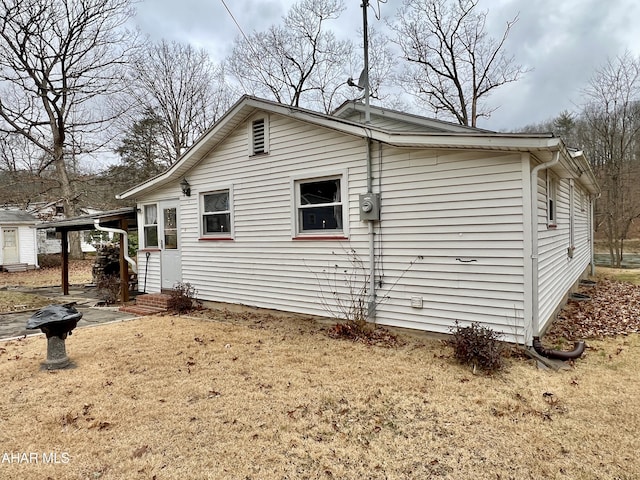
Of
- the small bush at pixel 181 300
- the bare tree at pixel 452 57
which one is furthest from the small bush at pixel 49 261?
the bare tree at pixel 452 57

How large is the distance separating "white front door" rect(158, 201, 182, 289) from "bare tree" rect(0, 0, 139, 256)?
45.8ft

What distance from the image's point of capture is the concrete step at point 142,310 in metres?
8.34

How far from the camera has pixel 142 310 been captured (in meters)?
8.55

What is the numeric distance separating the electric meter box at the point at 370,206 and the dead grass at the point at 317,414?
6.52 ft

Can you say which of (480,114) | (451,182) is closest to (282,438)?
(451,182)

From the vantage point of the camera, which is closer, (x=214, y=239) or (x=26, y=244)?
(x=214, y=239)

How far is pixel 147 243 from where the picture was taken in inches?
404

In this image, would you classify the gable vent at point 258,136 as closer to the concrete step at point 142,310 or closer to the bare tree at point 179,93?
the concrete step at point 142,310

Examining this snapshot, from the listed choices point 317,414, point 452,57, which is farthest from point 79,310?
point 452,57

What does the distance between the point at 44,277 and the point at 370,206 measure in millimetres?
17136

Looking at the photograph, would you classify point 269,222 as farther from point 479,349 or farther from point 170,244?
point 479,349

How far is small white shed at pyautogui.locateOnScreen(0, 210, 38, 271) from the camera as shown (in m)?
19.2

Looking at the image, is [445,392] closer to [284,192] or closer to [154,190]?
[284,192]

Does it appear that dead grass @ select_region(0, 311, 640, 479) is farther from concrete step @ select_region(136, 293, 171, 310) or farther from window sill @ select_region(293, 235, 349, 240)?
concrete step @ select_region(136, 293, 171, 310)
